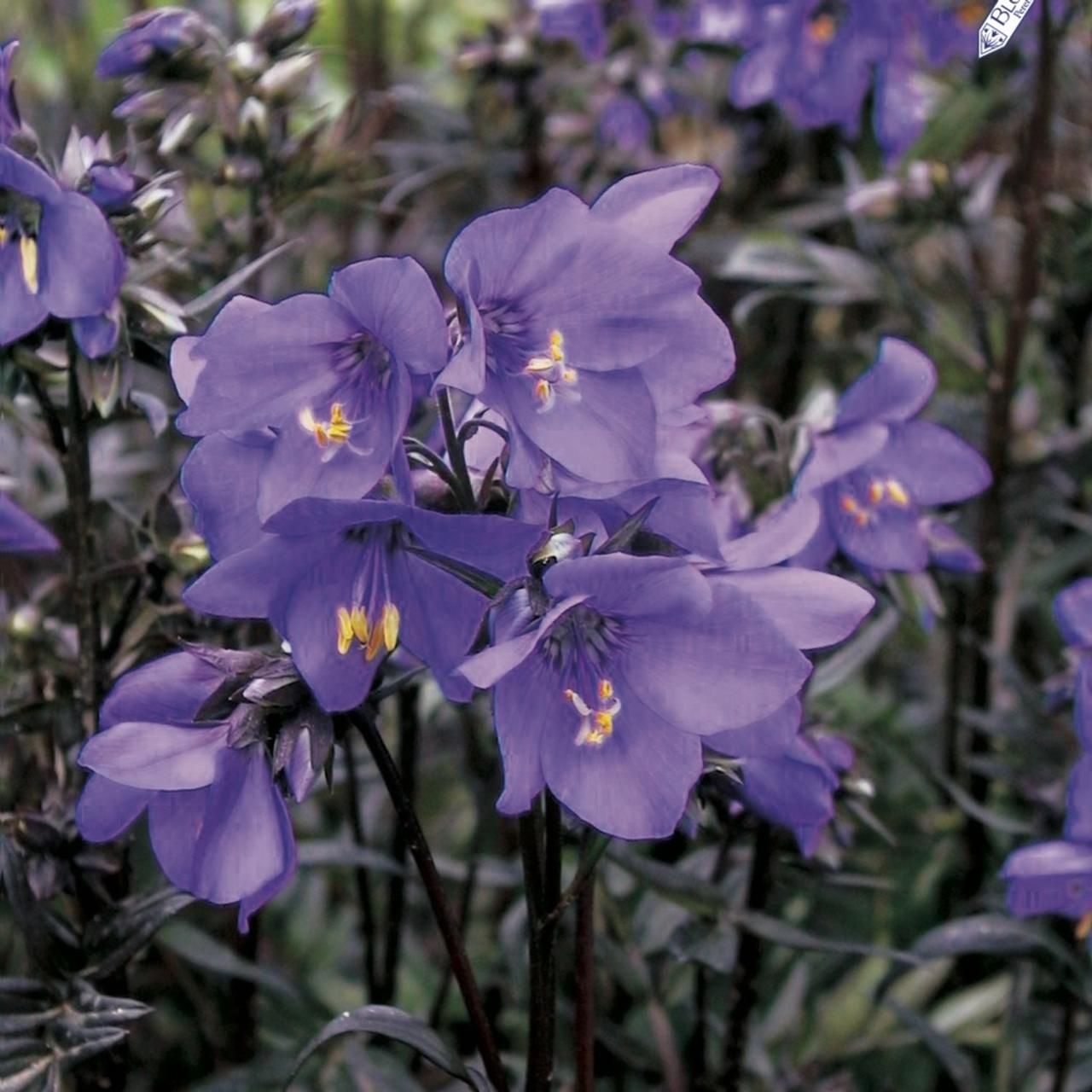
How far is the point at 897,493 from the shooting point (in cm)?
97

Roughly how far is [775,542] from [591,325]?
0.15 meters

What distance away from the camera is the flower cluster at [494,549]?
2.04ft

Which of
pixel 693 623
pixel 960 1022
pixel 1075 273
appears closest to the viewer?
pixel 693 623

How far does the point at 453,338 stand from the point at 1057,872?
1.67 ft

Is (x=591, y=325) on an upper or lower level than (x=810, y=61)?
upper

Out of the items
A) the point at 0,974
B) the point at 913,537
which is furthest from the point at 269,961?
the point at 913,537

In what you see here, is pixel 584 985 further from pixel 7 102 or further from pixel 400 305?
pixel 7 102

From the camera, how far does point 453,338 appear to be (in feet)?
2.12

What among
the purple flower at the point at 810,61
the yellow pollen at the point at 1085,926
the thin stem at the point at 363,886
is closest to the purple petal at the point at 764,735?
the yellow pollen at the point at 1085,926

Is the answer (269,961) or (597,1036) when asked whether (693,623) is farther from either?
(269,961)

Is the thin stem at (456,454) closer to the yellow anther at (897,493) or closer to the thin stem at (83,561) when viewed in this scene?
the thin stem at (83,561)

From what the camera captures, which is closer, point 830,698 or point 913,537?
point 913,537

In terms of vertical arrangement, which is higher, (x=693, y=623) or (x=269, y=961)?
(x=693, y=623)

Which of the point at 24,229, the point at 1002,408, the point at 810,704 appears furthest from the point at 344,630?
the point at 1002,408
